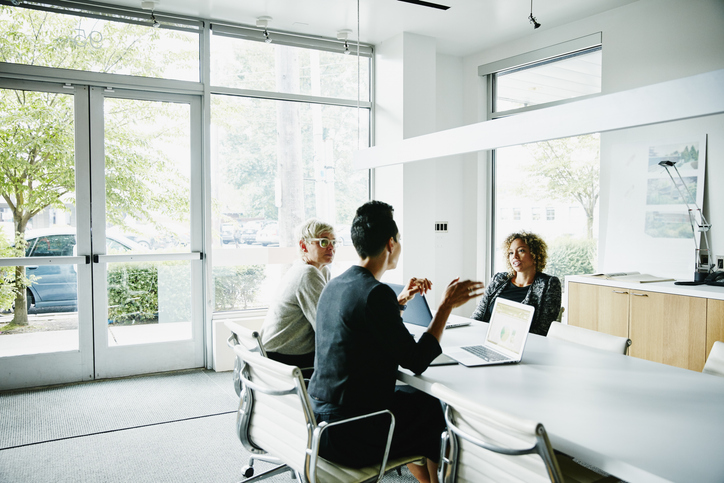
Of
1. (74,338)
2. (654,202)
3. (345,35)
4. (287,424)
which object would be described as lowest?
(74,338)

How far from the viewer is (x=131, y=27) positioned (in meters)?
4.59

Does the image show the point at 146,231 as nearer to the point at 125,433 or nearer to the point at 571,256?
the point at 125,433

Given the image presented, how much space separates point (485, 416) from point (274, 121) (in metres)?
4.24

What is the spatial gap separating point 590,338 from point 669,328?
1.36m

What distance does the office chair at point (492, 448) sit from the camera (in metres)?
1.42

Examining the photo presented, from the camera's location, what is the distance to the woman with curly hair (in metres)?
3.33

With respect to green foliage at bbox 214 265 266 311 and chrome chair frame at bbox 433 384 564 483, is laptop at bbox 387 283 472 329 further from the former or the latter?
green foliage at bbox 214 265 266 311

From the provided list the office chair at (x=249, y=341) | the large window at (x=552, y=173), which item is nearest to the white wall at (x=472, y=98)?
the large window at (x=552, y=173)

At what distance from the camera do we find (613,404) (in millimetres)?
1862

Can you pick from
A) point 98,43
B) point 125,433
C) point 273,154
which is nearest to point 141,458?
point 125,433

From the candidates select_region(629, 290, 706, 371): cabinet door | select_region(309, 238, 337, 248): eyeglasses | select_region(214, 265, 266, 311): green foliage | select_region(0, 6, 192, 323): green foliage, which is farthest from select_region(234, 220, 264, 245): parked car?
select_region(629, 290, 706, 371): cabinet door

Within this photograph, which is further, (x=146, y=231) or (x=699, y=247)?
(x=146, y=231)

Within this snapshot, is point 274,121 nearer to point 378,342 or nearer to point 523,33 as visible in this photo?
point 523,33

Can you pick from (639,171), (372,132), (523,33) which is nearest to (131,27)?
(372,132)
